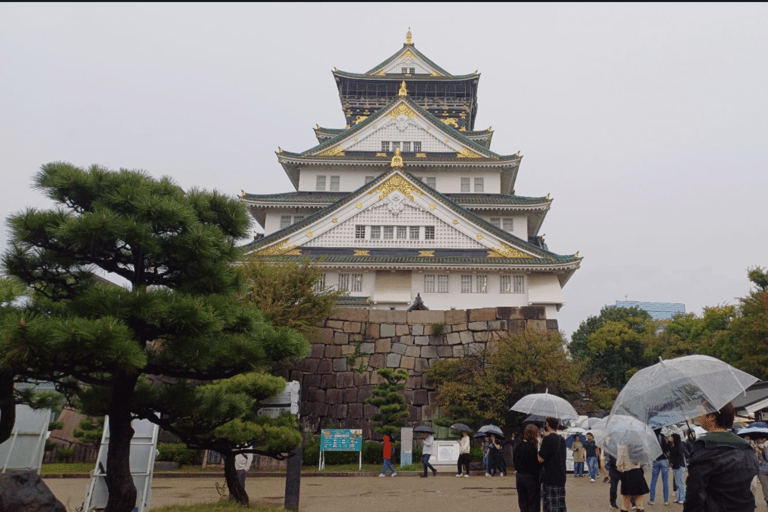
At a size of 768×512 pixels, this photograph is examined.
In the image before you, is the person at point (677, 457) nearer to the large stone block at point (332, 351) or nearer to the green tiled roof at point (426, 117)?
the large stone block at point (332, 351)

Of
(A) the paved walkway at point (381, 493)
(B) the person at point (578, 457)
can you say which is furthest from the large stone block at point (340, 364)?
(B) the person at point (578, 457)

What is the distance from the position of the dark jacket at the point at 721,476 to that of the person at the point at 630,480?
350 centimetres

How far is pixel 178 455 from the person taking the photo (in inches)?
625

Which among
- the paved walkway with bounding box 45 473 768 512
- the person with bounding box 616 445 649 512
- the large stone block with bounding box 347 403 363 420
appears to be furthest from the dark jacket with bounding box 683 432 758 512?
the large stone block with bounding box 347 403 363 420

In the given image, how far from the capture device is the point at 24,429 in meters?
11.4

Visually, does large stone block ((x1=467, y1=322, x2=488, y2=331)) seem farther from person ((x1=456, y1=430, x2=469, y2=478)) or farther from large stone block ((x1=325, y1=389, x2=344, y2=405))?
person ((x1=456, y1=430, x2=469, y2=478))

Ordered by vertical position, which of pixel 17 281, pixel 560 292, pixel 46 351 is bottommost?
pixel 46 351

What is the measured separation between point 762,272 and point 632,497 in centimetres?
2214

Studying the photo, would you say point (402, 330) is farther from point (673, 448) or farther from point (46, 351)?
point (46, 351)

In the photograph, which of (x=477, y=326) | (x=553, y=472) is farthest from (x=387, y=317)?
(x=553, y=472)

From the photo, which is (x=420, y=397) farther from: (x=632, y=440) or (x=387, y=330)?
(x=632, y=440)

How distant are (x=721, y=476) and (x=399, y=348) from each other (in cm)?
1560

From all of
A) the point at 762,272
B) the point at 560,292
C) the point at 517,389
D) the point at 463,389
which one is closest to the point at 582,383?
the point at 517,389

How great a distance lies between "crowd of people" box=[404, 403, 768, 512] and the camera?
14.4 feet
